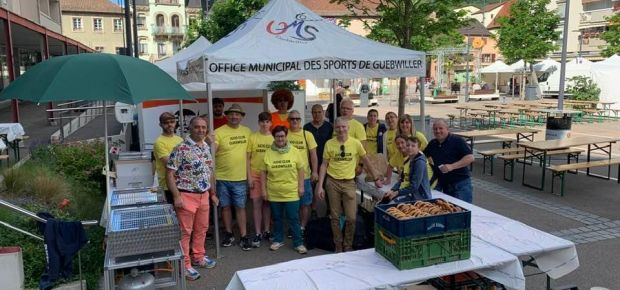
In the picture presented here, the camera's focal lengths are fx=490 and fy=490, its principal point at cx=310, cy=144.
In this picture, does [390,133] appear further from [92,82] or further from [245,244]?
[92,82]

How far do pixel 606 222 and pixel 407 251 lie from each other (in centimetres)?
524

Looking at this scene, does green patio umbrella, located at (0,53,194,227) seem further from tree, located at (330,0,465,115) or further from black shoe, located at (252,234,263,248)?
tree, located at (330,0,465,115)

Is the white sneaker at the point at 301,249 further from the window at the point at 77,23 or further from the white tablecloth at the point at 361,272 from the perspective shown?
the window at the point at 77,23

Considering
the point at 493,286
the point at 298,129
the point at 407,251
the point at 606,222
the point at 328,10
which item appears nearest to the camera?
the point at 407,251

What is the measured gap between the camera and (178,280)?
14.8 ft

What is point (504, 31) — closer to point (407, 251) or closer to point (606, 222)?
point (606, 222)

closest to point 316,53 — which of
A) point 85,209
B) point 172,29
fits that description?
point 85,209

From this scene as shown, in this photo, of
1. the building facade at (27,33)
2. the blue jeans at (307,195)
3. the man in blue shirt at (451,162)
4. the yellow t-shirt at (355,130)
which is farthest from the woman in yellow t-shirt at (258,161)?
the building facade at (27,33)

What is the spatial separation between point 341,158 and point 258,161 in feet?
3.60

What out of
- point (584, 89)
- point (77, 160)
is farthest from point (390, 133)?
point (584, 89)

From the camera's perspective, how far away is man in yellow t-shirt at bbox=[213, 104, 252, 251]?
602 cm

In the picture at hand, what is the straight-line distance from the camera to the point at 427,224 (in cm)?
363

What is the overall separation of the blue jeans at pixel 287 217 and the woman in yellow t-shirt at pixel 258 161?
251 millimetres

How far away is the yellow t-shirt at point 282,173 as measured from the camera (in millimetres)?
5738
